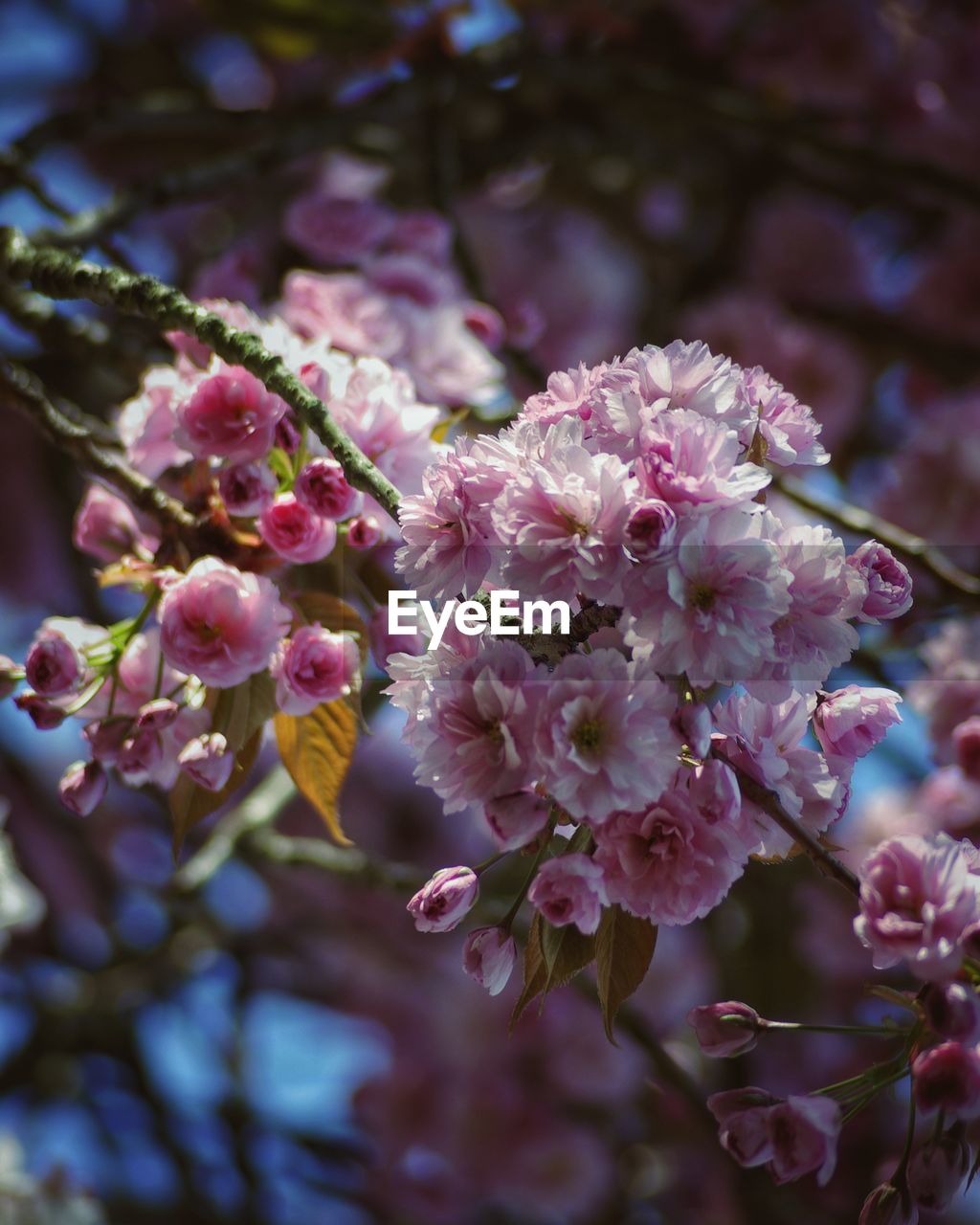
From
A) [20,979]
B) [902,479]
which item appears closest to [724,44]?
[902,479]

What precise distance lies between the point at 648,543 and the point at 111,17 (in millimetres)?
2930

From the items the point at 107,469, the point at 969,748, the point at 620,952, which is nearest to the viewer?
the point at 620,952

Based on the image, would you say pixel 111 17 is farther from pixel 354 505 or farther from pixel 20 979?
pixel 354 505

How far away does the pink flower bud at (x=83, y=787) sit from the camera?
0.79 metres

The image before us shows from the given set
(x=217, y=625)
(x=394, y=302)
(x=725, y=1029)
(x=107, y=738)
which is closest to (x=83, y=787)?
(x=107, y=738)

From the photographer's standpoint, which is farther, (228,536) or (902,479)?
(902,479)

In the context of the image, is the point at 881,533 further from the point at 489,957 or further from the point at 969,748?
the point at 489,957

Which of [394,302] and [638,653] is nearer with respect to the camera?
[638,653]

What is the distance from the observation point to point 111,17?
9.47 feet

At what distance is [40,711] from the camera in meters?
0.78

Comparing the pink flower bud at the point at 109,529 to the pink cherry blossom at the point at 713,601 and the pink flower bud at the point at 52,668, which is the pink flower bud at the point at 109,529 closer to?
the pink flower bud at the point at 52,668

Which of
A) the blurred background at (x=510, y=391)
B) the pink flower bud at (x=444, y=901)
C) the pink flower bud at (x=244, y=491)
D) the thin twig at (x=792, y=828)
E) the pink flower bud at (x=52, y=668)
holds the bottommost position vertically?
the blurred background at (x=510, y=391)

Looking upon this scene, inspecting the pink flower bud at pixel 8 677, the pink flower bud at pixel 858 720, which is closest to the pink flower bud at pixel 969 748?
the pink flower bud at pixel 858 720

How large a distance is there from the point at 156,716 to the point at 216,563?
0.12 m
